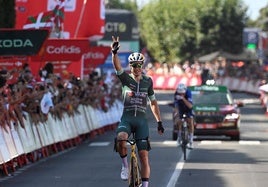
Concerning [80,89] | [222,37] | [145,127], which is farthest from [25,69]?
[222,37]

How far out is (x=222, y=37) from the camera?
104375mm

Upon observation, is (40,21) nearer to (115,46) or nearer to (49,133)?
(49,133)

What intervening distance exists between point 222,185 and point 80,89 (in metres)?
16.0

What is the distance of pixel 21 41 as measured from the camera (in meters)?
26.2

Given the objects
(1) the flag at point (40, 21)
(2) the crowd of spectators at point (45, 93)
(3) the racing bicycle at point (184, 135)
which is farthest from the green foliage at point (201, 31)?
(3) the racing bicycle at point (184, 135)

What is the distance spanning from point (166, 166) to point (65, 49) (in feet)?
36.8

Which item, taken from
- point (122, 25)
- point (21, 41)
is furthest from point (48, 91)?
point (122, 25)

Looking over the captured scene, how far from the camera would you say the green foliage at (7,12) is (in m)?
32.0

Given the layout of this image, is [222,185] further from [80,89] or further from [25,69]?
[80,89]

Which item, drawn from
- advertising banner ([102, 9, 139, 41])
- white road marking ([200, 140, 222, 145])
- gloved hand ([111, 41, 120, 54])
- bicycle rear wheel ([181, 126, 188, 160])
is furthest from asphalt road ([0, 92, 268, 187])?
advertising banner ([102, 9, 139, 41])

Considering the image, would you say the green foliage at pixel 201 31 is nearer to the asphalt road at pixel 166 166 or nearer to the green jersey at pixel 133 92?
the asphalt road at pixel 166 166

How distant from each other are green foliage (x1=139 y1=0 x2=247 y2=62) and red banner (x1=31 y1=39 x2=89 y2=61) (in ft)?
230

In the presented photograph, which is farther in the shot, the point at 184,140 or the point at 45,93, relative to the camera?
the point at 45,93

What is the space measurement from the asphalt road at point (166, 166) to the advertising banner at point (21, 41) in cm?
264
